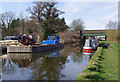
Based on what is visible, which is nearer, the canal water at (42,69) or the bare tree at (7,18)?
the canal water at (42,69)

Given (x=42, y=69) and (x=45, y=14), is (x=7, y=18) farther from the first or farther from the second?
(x=42, y=69)

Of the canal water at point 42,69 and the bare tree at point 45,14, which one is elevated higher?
the bare tree at point 45,14

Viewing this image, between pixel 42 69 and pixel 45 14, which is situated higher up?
pixel 45 14

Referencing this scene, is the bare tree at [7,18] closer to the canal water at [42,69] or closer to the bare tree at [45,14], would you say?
the bare tree at [45,14]

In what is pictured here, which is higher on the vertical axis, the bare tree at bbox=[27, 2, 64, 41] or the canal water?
the bare tree at bbox=[27, 2, 64, 41]

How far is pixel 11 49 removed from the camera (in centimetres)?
3153

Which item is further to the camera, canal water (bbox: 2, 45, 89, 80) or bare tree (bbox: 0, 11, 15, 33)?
bare tree (bbox: 0, 11, 15, 33)

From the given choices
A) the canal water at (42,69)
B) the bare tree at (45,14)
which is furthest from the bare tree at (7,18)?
the canal water at (42,69)

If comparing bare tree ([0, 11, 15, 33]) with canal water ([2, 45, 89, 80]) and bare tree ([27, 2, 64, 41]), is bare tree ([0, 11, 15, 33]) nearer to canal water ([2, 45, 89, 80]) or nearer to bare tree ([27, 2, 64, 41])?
bare tree ([27, 2, 64, 41])

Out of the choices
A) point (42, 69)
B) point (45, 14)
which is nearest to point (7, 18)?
point (45, 14)

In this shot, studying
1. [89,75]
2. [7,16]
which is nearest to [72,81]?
[89,75]

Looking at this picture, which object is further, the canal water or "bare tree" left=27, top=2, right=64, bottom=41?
"bare tree" left=27, top=2, right=64, bottom=41

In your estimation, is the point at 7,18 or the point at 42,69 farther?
the point at 7,18

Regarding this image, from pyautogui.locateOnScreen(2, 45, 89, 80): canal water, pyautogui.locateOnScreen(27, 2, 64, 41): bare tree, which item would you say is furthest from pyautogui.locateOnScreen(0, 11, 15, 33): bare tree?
pyautogui.locateOnScreen(2, 45, 89, 80): canal water
